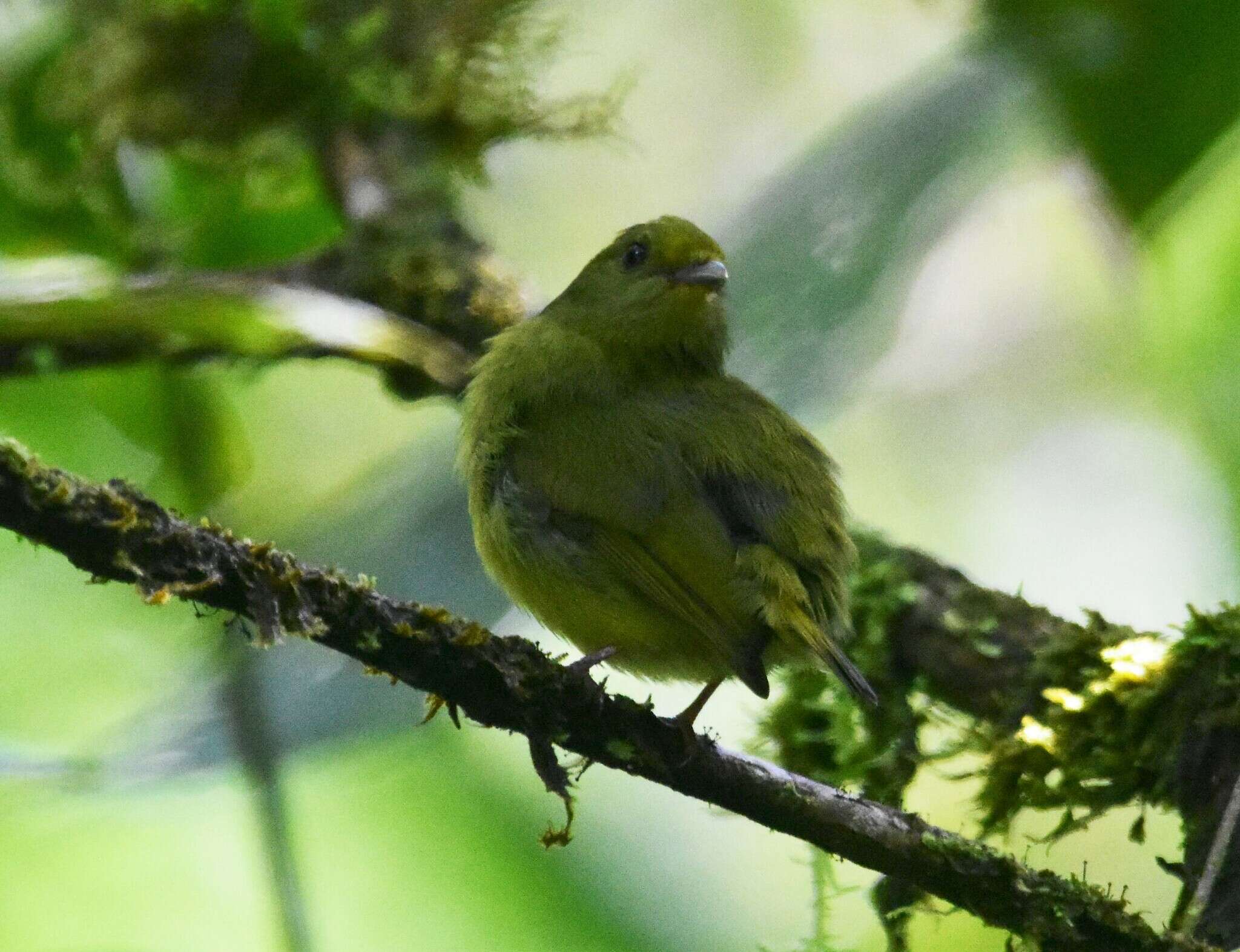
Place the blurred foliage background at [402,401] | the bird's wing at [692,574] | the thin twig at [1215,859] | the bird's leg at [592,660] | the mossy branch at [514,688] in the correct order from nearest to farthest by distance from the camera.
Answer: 1. the mossy branch at [514,688]
2. the thin twig at [1215,859]
3. the bird's leg at [592,660]
4. the bird's wing at [692,574]
5. the blurred foliage background at [402,401]

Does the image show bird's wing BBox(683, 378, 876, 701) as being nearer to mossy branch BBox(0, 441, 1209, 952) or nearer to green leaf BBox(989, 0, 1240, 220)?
mossy branch BBox(0, 441, 1209, 952)

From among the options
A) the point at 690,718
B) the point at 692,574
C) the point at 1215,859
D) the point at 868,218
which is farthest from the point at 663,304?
the point at 1215,859

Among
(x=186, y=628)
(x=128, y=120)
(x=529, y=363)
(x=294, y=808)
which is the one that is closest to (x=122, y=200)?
(x=128, y=120)

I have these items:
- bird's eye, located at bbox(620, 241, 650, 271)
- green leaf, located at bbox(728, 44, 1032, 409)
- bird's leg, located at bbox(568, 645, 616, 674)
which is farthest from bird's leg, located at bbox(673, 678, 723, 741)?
bird's eye, located at bbox(620, 241, 650, 271)

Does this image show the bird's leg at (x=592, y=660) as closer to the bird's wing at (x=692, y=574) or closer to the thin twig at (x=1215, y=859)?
the bird's wing at (x=692, y=574)

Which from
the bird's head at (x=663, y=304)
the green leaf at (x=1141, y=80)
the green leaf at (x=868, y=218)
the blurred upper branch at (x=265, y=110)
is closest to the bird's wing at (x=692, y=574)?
the green leaf at (x=868, y=218)

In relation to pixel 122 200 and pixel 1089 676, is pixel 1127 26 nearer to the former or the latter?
pixel 1089 676

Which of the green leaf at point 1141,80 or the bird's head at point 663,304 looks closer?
the green leaf at point 1141,80
